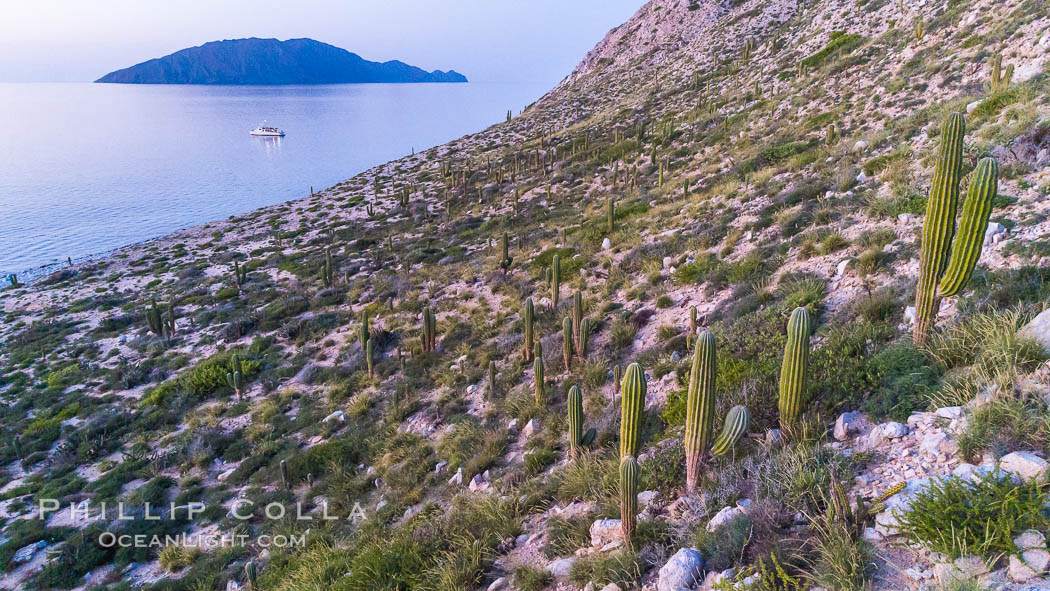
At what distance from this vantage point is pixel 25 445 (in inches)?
492

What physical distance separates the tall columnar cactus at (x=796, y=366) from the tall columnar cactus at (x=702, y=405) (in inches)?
→ 30.2

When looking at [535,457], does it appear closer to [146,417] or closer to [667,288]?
[667,288]

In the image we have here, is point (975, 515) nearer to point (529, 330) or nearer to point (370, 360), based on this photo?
point (529, 330)

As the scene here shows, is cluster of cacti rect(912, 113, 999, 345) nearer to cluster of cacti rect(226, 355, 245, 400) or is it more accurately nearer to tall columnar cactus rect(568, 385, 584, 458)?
tall columnar cactus rect(568, 385, 584, 458)

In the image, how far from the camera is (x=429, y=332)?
13141 millimetres

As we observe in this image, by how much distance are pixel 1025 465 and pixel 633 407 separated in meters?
3.11

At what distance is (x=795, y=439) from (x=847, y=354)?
1516 millimetres

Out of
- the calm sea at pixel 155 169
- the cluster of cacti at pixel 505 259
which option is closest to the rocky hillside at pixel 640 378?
the cluster of cacti at pixel 505 259

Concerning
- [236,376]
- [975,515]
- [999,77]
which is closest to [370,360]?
[236,376]

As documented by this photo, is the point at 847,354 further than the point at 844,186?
No

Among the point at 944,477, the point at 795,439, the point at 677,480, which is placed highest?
the point at 944,477

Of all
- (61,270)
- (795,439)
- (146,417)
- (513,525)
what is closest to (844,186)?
(795,439)

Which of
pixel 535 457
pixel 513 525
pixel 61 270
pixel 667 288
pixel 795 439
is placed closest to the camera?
pixel 795 439

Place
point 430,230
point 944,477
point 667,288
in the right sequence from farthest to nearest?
point 430,230 → point 667,288 → point 944,477
